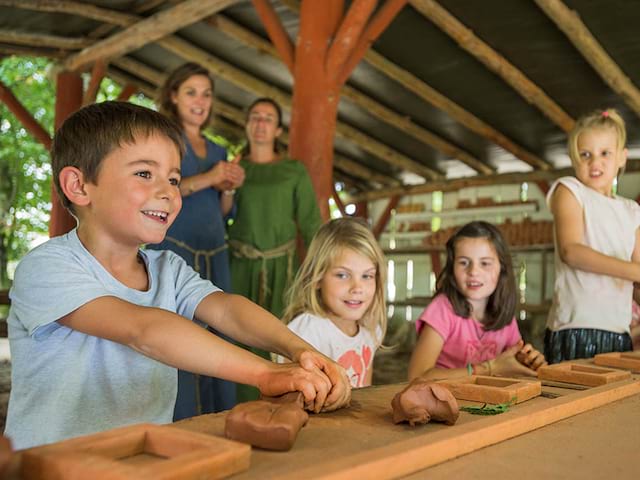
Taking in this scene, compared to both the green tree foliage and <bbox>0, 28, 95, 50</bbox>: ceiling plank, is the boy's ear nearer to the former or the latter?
<bbox>0, 28, 95, 50</bbox>: ceiling plank

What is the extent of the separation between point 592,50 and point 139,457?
596cm

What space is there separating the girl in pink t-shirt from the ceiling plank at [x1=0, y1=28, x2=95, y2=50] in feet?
20.9

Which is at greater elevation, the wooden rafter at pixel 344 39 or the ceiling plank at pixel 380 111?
the ceiling plank at pixel 380 111

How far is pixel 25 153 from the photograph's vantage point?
15.0m

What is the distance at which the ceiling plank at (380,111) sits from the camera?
7309 millimetres

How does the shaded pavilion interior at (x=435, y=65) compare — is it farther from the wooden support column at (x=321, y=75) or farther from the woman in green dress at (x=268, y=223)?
the woman in green dress at (x=268, y=223)

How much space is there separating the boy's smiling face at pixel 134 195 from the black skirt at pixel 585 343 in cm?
175

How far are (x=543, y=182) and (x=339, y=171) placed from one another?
402 centimetres

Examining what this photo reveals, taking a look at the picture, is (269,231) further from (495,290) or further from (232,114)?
(232,114)

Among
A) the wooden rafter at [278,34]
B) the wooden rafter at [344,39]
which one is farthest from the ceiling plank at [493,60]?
the wooden rafter at [344,39]

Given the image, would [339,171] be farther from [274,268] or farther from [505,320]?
[505,320]

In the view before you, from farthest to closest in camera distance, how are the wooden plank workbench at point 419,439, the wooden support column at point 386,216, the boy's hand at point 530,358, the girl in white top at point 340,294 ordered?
the wooden support column at point 386,216, the girl in white top at point 340,294, the boy's hand at point 530,358, the wooden plank workbench at point 419,439

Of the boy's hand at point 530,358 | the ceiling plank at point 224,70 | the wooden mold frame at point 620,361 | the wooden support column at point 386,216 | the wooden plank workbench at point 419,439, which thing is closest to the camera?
the wooden plank workbench at point 419,439

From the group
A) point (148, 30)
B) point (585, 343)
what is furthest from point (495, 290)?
point (148, 30)
